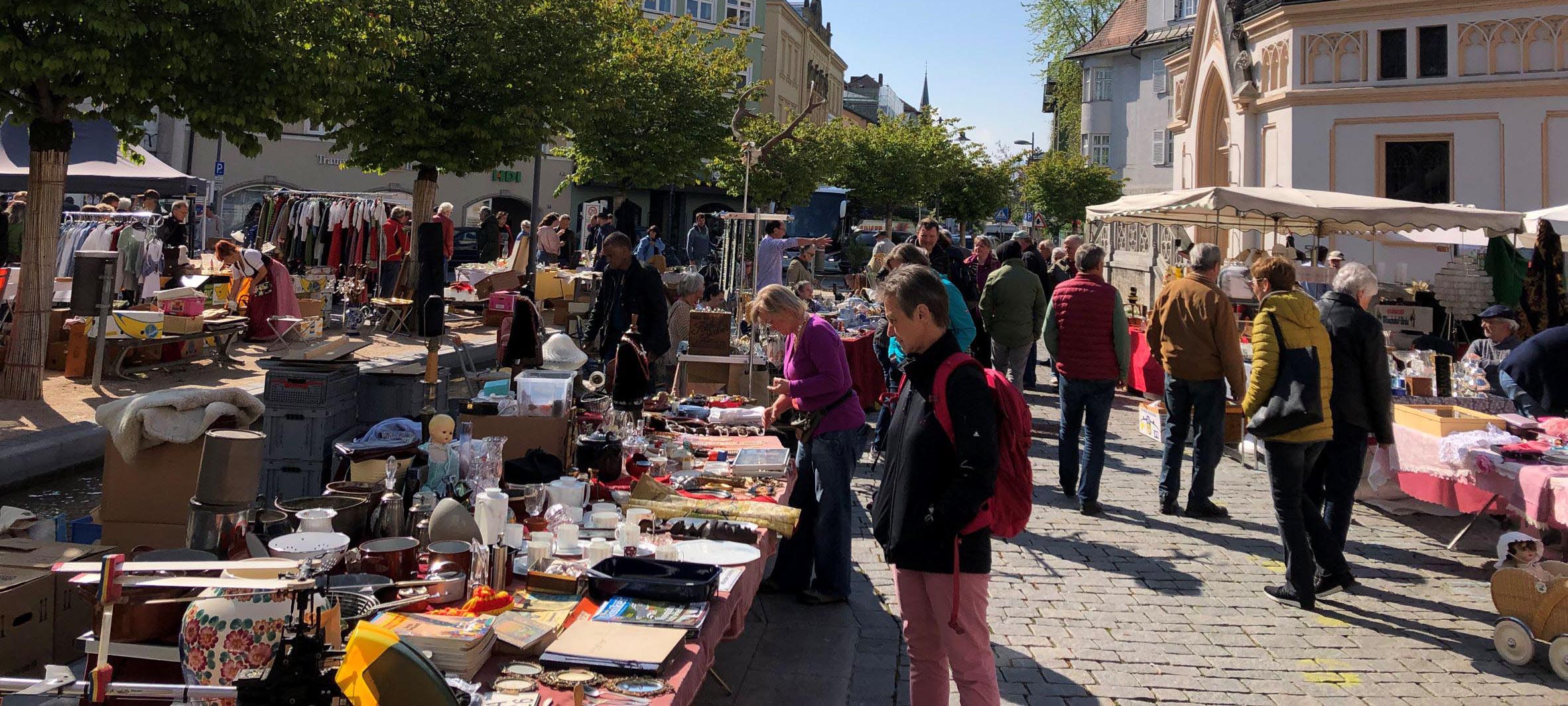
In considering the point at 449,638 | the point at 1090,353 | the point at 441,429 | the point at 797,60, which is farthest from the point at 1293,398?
the point at 797,60

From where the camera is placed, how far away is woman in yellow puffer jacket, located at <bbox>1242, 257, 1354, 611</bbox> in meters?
6.14

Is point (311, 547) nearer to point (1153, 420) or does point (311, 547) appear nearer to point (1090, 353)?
point (1090, 353)

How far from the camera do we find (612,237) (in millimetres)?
9086

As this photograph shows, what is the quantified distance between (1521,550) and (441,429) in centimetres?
542

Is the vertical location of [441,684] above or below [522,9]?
below

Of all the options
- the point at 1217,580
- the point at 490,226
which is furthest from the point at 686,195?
the point at 1217,580

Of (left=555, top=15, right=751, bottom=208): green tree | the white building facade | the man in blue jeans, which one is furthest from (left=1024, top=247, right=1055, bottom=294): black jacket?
the white building facade

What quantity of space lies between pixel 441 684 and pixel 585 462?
3.05 meters

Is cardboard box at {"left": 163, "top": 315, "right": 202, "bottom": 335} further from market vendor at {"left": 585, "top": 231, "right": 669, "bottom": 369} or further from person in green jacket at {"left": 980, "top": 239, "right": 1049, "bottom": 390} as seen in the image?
person in green jacket at {"left": 980, "top": 239, "right": 1049, "bottom": 390}

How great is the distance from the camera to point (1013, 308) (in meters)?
10.3

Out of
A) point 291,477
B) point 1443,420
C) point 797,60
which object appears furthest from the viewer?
point 797,60

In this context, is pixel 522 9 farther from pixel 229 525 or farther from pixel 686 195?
pixel 686 195

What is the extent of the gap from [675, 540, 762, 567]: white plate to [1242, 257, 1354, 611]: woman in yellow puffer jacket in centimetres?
310

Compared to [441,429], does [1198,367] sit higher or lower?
higher
